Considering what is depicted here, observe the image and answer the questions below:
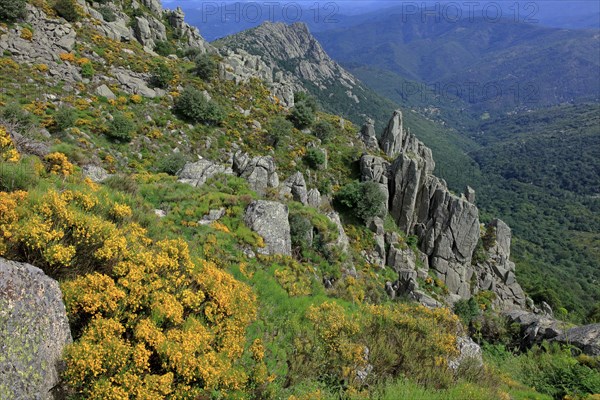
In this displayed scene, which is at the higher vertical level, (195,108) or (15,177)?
(15,177)

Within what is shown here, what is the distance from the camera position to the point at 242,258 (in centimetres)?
1105

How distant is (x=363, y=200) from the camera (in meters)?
28.2

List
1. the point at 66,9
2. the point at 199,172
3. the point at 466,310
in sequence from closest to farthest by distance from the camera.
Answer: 1. the point at 199,172
2. the point at 466,310
3. the point at 66,9

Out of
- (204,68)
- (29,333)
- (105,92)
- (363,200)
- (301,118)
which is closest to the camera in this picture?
(29,333)

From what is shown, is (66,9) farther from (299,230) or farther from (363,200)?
(299,230)

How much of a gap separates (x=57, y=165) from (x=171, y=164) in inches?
588

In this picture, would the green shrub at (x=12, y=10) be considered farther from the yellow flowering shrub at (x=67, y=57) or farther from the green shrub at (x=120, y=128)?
the green shrub at (x=120, y=128)

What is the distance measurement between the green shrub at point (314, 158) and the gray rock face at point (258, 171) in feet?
26.7

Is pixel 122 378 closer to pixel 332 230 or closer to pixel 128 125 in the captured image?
pixel 332 230

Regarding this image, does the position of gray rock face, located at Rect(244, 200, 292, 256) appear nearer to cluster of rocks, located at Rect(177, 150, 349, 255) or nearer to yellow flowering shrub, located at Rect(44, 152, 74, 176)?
cluster of rocks, located at Rect(177, 150, 349, 255)

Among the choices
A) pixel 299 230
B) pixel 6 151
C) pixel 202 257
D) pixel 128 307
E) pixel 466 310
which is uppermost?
pixel 6 151

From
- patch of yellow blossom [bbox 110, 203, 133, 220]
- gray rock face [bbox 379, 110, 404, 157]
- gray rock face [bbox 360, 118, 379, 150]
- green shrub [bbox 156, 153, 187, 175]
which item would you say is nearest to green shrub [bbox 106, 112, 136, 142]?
green shrub [bbox 156, 153, 187, 175]

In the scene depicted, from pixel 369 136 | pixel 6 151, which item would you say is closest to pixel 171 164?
pixel 6 151

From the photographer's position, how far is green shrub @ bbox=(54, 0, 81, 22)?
34219mm
